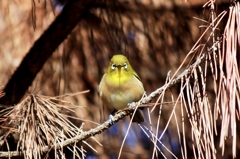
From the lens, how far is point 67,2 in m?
1.20

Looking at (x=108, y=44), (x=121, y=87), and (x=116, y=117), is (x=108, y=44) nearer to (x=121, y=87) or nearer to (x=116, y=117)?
(x=121, y=87)

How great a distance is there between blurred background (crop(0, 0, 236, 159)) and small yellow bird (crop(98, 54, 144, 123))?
0.10 metres

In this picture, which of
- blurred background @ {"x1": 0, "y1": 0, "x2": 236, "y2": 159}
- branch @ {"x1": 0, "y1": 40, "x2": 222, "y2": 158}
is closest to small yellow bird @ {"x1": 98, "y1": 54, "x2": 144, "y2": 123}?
blurred background @ {"x1": 0, "y1": 0, "x2": 236, "y2": 159}

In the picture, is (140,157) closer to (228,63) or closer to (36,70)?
(36,70)

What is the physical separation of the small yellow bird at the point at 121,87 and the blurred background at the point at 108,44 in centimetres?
10

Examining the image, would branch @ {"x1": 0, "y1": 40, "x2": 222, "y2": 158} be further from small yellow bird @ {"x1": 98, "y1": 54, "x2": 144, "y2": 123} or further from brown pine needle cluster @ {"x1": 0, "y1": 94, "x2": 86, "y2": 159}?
small yellow bird @ {"x1": 98, "y1": 54, "x2": 144, "y2": 123}

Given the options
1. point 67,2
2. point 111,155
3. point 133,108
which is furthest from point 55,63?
point 133,108

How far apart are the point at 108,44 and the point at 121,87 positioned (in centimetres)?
14

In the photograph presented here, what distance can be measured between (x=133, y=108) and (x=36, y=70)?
0.40 meters

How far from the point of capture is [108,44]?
132cm

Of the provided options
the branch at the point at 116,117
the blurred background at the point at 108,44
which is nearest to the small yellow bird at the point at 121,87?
the blurred background at the point at 108,44

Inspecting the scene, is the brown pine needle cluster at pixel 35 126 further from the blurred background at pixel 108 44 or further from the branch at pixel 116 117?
the blurred background at pixel 108 44

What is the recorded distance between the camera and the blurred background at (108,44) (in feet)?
4.13

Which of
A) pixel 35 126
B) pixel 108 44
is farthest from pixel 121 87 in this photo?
pixel 35 126
